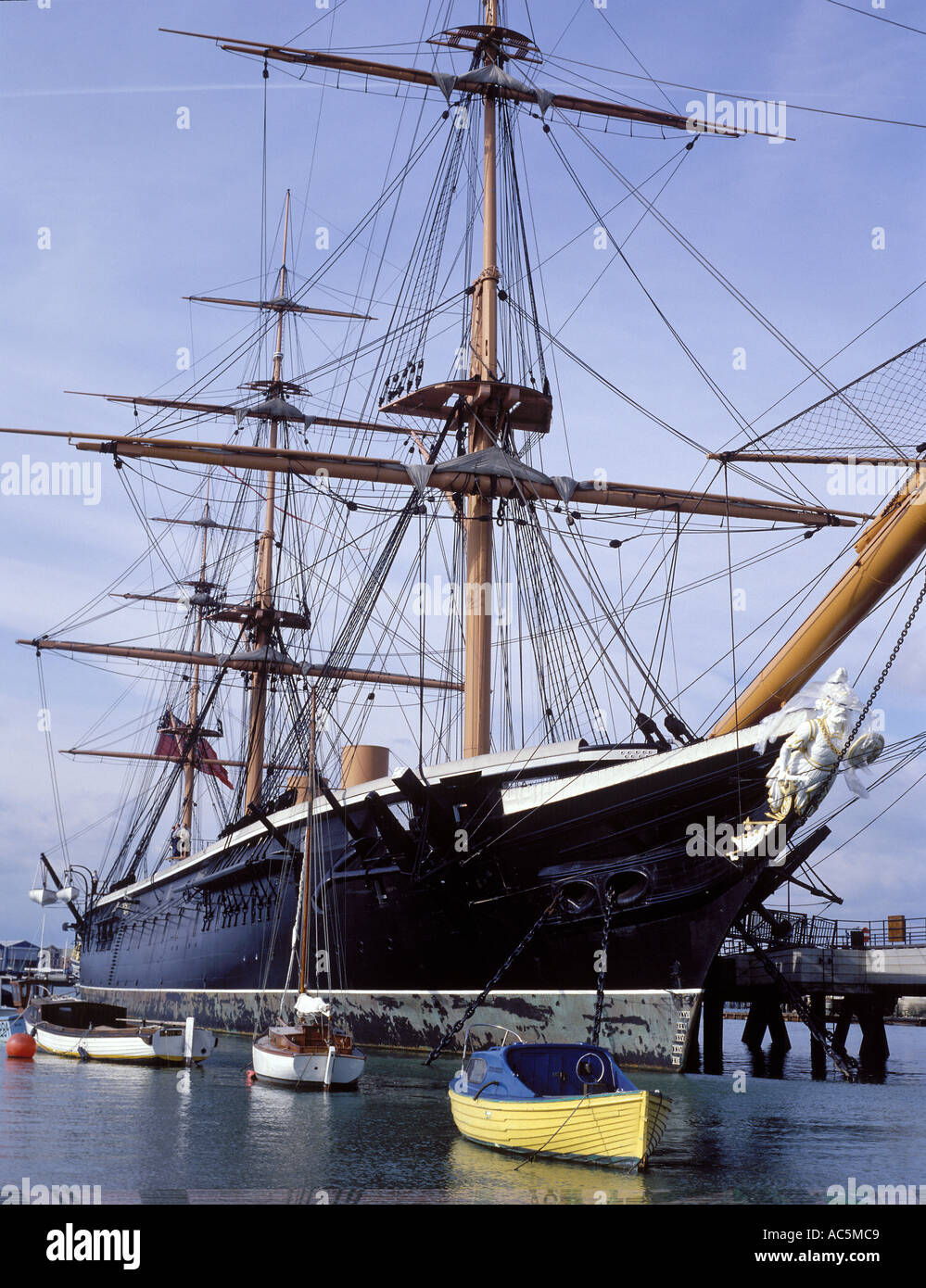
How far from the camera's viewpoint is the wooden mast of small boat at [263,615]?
177 feet

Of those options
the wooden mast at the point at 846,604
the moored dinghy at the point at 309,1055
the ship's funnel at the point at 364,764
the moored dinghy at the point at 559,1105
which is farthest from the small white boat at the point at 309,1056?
the ship's funnel at the point at 364,764

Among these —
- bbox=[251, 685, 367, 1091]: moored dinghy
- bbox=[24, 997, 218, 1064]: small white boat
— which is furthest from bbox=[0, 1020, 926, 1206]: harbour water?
bbox=[24, 997, 218, 1064]: small white boat

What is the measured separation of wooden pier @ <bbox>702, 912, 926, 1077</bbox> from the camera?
124 ft

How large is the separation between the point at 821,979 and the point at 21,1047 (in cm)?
2344

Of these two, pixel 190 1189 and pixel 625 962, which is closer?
pixel 190 1189

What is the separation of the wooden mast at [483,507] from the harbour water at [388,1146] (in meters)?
8.21

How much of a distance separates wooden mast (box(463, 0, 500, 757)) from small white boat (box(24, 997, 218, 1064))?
10128 mm

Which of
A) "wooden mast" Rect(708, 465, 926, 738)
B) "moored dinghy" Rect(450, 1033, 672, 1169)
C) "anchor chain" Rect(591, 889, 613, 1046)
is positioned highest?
"wooden mast" Rect(708, 465, 926, 738)

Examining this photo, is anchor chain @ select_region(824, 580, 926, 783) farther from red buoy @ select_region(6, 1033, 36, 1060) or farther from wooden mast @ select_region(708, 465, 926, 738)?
red buoy @ select_region(6, 1033, 36, 1060)

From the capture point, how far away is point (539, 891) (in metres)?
26.0

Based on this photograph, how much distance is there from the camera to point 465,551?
110 ft
